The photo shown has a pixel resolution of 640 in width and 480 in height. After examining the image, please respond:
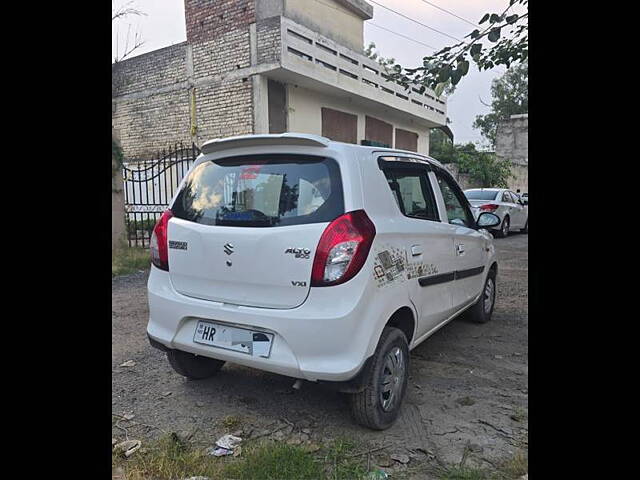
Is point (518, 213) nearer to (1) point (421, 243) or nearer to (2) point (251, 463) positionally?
(1) point (421, 243)

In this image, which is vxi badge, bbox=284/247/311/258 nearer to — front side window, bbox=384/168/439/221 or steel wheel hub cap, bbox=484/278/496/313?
front side window, bbox=384/168/439/221

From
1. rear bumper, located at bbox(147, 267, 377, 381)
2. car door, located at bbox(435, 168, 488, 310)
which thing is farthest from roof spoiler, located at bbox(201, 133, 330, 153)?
car door, located at bbox(435, 168, 488, 310)

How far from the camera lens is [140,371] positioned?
3666 mm

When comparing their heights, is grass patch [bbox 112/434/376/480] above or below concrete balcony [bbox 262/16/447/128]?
below

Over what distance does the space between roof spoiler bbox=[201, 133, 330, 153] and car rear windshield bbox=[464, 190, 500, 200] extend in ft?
36.6

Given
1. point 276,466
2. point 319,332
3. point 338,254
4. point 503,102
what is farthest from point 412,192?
point 503,102

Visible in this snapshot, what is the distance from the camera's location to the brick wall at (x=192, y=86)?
33.2 ft

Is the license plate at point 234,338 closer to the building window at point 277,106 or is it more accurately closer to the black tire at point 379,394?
the black tire at point 379,394

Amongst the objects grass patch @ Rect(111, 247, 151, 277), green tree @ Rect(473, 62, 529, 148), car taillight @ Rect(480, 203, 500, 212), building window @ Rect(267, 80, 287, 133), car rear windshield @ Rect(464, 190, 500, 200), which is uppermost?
green tree @ Rect(473, 62, 529, 148)

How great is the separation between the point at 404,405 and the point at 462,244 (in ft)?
4.77

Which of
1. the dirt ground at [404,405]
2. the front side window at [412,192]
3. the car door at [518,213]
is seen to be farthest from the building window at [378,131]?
the front side window at [412,192]

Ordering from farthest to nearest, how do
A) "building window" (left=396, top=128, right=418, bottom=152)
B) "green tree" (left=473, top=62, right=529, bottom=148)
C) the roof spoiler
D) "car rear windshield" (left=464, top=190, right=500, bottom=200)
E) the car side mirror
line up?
"green tree" (left=473, top=62, right=529, bottom=148), "building window" (left=396, top=128, right=418, bottom=152), "car rear windshield" (left=464, top=190, right=500, bottom=200), the car side mirror, the roof spoiler

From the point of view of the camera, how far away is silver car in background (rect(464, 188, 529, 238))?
41.1 feet
